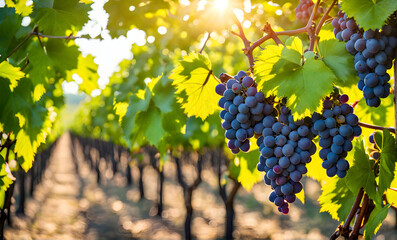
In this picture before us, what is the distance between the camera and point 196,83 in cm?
139

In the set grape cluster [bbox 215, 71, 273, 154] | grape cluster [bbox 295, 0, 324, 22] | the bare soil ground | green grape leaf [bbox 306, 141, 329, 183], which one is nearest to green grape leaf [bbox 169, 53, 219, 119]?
grape cluster [bbox 215, 71, 273, 154]

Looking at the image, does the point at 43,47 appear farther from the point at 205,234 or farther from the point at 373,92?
the point at 205,234

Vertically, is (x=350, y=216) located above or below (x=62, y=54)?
below

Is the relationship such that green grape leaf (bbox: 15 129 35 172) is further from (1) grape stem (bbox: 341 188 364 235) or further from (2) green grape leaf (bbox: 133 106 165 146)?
(1) grape stem (bbox: 341 188 364 235)

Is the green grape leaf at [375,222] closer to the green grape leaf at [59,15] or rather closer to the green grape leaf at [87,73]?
the green grape leaf at [59,15]

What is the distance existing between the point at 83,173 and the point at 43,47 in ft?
72.1

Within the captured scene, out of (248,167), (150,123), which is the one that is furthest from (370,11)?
(150,123)

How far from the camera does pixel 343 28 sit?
1.10 m

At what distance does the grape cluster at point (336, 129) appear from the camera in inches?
42.1

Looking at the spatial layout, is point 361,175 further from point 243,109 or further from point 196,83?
point 196,83

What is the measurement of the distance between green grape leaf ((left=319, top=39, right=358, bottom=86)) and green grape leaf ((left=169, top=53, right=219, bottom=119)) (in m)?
0.44

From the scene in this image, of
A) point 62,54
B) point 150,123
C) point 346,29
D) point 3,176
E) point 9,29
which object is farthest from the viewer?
point 62,54

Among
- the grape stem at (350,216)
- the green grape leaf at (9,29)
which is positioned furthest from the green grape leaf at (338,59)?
the green grape leaf at (9,29)

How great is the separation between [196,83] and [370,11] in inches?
25.6
